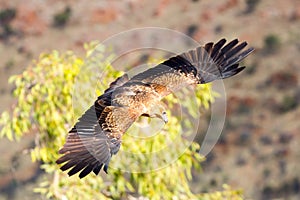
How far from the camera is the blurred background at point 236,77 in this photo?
3353 centimetres

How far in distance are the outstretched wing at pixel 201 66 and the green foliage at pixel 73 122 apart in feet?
6.82

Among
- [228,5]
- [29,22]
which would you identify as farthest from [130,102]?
[29,22]

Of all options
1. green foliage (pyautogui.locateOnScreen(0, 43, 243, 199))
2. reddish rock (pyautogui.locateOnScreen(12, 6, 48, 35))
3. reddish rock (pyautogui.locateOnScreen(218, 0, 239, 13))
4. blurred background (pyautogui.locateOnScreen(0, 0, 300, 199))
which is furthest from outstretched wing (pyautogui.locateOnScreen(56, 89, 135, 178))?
reddish rock (pyautogui.locateOnScreen(12, 6, 48, 35))

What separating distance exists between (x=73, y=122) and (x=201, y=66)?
107 inches

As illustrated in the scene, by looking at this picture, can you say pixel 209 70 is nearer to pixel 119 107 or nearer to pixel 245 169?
pixel 119 107

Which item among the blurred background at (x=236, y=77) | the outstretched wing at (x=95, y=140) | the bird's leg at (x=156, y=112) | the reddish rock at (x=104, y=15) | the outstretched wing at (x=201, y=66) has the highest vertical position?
the reddish rock at (x=104, y=15)

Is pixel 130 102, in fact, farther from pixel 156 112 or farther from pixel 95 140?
pixel 95 140

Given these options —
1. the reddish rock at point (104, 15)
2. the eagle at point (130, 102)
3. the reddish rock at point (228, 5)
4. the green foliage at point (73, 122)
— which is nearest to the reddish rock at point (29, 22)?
the reddish rock at point (104, 15)

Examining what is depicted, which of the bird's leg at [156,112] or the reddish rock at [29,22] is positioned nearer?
the bird's leg at [156,112]

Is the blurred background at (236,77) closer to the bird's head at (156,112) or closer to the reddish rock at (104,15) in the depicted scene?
the reddish rock at (104,15)

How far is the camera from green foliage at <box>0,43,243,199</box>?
41.4 feet

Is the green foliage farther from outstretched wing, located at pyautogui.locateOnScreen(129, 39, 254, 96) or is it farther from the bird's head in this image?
the bird's head

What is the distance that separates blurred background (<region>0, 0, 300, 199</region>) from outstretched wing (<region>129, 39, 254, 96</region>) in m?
18.6

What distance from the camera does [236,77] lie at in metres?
38.1
